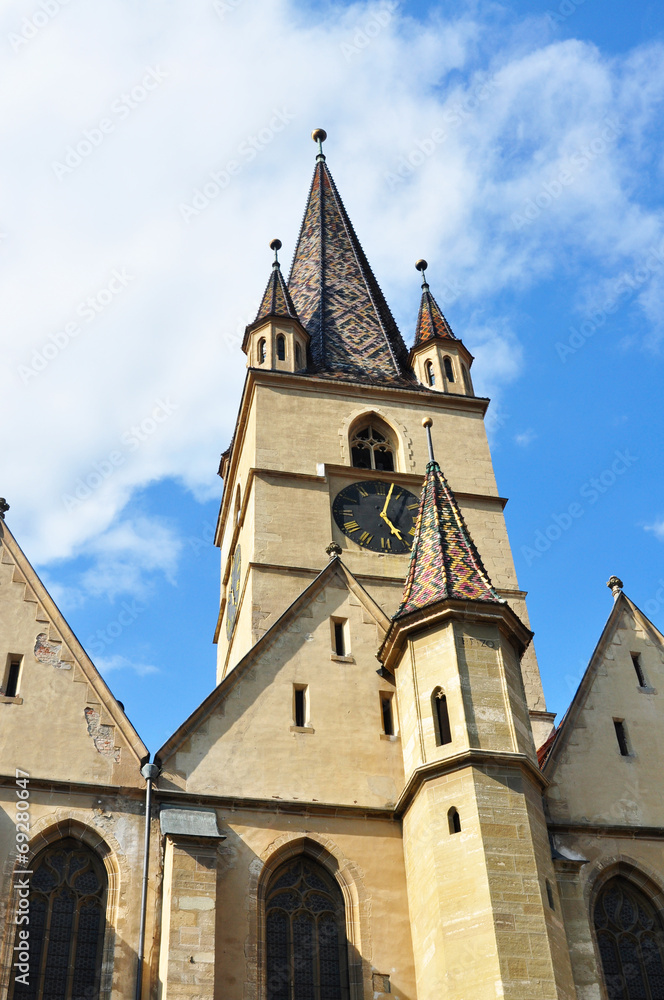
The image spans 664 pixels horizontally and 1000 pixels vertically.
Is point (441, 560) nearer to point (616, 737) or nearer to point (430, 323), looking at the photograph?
point (616, 737)

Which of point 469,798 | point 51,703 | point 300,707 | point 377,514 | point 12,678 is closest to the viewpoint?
point 469,798

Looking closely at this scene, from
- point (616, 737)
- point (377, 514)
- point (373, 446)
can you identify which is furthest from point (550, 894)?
point (373, 446)

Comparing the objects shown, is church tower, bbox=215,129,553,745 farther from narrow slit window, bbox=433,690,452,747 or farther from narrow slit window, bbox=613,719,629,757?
narrow slit window, bbox=433,690,452,747

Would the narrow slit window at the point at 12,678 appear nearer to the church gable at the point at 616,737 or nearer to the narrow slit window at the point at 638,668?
the church gable at the point at 616,737

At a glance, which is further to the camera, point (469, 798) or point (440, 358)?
point (440, 358)

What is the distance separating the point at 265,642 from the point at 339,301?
56.8 feet

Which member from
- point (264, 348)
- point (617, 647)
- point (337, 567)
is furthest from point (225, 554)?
point (617, 647)

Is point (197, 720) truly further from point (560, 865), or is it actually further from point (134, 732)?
point (560, 865)

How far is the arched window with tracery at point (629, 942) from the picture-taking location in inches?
576

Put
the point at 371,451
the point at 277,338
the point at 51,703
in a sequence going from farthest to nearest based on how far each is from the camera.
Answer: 1. the point at 277,338
2. the point at 371,451
3. the point at 51,703

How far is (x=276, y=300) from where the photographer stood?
29984 millimetres

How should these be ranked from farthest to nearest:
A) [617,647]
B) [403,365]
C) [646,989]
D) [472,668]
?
1. [403,365]
2. [617,647]
3. [472,668]
4. [646,989]

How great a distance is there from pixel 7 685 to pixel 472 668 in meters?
5.89

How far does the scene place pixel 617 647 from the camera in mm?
17859
